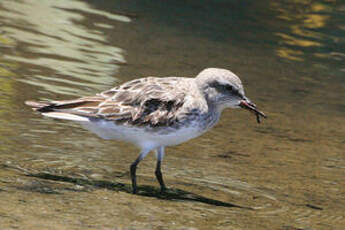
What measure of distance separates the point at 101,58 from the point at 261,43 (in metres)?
3.97

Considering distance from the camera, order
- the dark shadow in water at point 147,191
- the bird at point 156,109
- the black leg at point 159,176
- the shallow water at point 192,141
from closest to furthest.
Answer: the shallow water at point 192,141
the dark shadow in water at point 147,191
the bird at point 156,109
the black leg at point 159,176

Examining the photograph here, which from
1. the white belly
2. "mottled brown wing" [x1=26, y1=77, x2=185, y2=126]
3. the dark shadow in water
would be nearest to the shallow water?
the dark shadow in water

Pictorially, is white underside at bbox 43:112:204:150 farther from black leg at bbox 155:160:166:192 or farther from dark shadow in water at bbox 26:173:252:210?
dark shadow in water at bbox 26:173:252:210

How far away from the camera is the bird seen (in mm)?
7934

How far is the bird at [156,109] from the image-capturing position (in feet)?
26.0

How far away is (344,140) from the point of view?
427 inches

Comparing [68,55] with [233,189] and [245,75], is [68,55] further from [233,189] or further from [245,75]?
[233,189]

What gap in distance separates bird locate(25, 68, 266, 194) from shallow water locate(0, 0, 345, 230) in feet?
1.82

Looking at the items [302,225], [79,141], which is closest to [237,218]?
[302,225]

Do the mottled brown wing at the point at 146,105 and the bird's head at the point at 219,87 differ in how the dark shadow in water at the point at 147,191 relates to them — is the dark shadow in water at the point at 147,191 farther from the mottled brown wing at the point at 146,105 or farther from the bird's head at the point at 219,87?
the bird's head at the point at 219,87

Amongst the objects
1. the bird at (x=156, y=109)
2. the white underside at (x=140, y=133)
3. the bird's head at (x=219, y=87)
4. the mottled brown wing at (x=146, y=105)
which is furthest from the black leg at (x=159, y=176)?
the bird's head at (x=219, y=87)

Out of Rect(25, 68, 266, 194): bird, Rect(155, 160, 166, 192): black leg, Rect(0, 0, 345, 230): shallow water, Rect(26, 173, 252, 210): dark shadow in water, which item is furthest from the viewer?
Rect(155, 160, 166, 192): black leg

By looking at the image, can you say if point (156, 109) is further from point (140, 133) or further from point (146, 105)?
point (140, 133)

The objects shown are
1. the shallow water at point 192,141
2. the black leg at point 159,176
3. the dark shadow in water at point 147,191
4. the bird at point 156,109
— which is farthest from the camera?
the black leg at point 159,176
